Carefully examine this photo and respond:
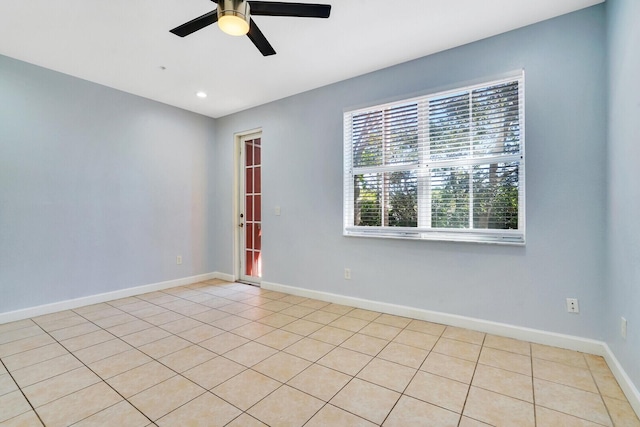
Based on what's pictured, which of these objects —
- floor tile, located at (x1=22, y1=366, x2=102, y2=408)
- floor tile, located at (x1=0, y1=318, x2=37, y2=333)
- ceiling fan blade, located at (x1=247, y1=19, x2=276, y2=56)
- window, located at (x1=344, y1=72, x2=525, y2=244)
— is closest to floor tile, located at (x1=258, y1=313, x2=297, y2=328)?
window, located at (x1=344, y1=72, x2=525, y2=244)

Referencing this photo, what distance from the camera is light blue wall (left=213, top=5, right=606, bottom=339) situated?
227 cm

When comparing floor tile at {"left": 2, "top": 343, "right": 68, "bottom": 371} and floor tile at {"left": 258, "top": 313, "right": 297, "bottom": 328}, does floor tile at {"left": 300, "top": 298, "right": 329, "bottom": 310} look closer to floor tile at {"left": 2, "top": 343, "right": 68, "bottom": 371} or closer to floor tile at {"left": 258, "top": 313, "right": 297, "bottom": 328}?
floor tile at {"left": 258, "top": 313, "right": 297, "bottom": 328}

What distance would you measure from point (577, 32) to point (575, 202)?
4.32 ft

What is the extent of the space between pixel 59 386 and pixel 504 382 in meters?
2.85

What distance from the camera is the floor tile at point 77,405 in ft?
5.20

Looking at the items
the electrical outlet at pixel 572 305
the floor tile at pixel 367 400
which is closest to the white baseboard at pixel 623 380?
the electrical outlet at pixel 572 305

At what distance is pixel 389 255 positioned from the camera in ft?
10.5

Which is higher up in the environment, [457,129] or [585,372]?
[457,129]

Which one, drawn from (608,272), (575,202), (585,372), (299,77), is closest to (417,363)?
(585,372)

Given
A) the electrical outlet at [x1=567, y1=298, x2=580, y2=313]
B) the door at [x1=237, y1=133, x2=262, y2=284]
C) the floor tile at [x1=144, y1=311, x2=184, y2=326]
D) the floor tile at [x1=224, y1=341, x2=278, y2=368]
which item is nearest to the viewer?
the floor tile at [x1=224, y1=341, x2=278, y2=368]

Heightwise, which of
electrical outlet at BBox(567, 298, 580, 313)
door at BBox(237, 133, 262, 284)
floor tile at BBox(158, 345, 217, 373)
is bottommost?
floor tile at BBox(158, 345, 217, 373)

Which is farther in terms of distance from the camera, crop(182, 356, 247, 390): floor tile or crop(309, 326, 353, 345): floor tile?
crop(309, 326, 353, 345): floor tile

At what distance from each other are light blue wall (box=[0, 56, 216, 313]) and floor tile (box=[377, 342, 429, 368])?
3.37 m

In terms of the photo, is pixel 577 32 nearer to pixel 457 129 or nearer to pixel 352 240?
pixel 457 129
